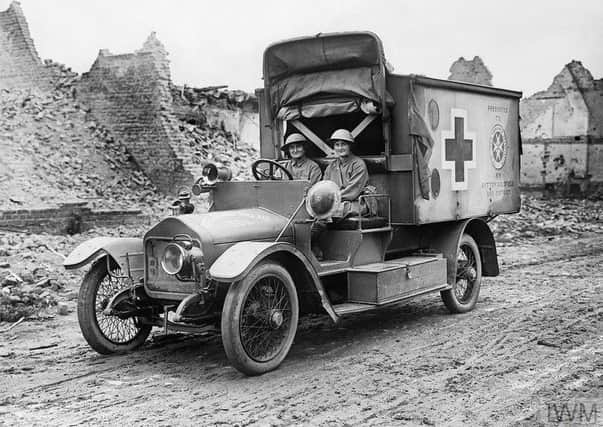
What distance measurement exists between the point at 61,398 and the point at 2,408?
1.32 feet

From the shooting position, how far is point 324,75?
26.8ft

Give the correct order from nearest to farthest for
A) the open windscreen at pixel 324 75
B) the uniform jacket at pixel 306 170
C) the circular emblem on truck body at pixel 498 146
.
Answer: the open windscreen at pixel 324 75
the uniform jacket at pixel 306 170
the circular emblem on truck body at pixel 498 146

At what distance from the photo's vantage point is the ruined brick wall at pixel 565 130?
2666 cm

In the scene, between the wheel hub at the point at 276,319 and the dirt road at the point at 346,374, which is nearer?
the dirt road at the point at 346,374

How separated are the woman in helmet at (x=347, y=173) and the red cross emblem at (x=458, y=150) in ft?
3.46

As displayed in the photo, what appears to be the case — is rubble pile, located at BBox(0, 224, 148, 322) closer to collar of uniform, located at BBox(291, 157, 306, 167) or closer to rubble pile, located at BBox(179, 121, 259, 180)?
collar of uniform, located at BBox(291, 157, 306, 167)

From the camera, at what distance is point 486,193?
29.2 feet

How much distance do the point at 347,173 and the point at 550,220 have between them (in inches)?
512

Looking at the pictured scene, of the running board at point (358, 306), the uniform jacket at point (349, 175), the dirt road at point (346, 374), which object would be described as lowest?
the dirt road at point (346, 374)

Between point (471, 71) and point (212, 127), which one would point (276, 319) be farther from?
point (471, 71)

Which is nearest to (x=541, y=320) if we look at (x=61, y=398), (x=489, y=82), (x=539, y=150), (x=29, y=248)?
(x=61, y=398)

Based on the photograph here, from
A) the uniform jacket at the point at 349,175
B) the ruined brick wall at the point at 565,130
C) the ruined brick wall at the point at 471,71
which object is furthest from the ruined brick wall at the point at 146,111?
the ruined brick wall at the point at 471,71

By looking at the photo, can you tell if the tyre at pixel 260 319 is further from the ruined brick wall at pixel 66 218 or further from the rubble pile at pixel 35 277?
the ruined brick wall at pixel 66 218

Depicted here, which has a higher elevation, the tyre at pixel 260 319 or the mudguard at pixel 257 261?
the mudguard at pixel 257 261
